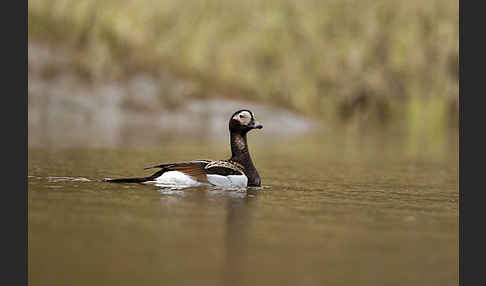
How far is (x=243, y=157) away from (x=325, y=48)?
59048 mm

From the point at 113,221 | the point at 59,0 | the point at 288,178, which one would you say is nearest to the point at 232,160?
the point at 288,178

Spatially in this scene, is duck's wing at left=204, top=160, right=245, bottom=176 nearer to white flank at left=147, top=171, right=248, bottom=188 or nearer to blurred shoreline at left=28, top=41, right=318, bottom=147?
white flank at left=147, top=171, right=248, bottom=188

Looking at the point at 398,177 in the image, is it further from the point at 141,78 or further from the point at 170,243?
the point at 141,78

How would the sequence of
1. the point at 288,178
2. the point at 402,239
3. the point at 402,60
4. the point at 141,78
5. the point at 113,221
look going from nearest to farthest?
the point at 402,239 → the point at 113,221 → the point at 288,178 → the point at 141,78 → the point at 402,60

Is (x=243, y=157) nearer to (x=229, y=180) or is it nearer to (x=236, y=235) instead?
(x=229, y=180)

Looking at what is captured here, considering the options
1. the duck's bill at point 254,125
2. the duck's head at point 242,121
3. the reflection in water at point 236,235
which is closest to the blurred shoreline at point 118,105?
the duck's head at point 242,121

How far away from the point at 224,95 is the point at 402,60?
994 inches

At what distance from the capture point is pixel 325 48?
68.8 m

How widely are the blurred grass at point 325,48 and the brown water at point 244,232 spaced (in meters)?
50.1

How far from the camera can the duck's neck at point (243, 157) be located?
35.3 ft

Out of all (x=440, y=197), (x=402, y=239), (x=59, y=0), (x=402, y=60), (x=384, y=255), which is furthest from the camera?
(x=402, y=60)

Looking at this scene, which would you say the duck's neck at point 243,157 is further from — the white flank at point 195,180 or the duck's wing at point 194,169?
the duck's wing at point 194,169

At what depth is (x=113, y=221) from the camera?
7.29 metres

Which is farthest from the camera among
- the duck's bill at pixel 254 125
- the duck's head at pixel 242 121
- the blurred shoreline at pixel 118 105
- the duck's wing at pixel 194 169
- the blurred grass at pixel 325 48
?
the blurred grass at pixel 325 48
